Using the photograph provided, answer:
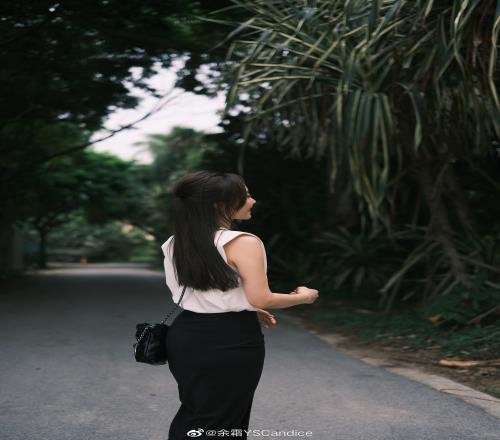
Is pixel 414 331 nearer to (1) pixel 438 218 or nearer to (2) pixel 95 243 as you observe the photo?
(1) pixel 438 218

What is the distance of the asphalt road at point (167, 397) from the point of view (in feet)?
13.6

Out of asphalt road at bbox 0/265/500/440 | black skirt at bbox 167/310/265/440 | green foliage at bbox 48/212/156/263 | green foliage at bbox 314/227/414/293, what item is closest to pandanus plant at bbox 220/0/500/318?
asphalt road at bbox 0/265/500/440

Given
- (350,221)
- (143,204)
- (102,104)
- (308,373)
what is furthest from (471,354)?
(143,204)

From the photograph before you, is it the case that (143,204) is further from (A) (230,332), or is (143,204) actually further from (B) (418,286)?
(A) (230,332)

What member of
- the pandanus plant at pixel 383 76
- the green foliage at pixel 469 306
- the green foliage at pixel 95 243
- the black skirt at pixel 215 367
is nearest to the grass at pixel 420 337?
the green foliage at pixel 469 306

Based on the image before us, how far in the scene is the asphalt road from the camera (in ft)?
13.6

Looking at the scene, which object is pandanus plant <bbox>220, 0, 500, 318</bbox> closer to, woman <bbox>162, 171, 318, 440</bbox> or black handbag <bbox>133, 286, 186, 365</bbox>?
woman <bbox>162, 171, 318, 440</bbox>

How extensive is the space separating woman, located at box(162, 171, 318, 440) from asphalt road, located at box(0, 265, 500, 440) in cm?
151

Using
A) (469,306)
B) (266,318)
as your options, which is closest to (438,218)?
(469,306)

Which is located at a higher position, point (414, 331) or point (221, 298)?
point (221, 298)

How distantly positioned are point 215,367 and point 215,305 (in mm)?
237

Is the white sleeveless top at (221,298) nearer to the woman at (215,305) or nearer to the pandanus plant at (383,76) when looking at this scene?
the woman at (215,305)

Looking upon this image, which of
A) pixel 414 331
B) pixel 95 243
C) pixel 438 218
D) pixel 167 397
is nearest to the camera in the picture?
pixel 167 397

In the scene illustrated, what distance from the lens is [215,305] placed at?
264 cm
